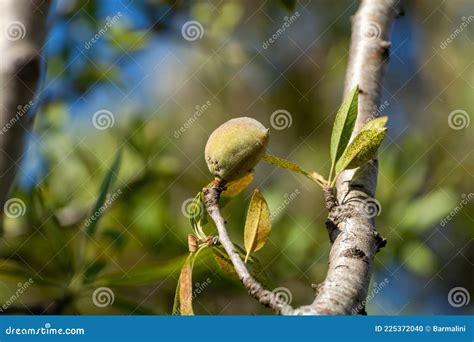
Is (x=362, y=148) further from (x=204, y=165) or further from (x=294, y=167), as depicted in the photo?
(x=204, y=165)

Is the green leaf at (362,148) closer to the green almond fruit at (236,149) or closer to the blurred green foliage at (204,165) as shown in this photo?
the green almond fruit at (236,149)

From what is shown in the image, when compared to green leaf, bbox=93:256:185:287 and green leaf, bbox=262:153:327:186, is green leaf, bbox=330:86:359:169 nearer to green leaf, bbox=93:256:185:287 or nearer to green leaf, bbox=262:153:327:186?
green leaf, bbox=262:153:327:186

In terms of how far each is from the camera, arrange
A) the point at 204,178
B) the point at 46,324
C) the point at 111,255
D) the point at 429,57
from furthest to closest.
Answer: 1. the point at 429,57
2. the point at 204,178
3. the point at 111,255
4. the point at 46,324

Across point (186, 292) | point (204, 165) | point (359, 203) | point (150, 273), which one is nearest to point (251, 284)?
point (186, 292)

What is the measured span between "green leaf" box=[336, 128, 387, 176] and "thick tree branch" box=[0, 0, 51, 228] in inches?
17.6

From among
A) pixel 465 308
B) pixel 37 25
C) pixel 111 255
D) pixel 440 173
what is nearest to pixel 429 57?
pixel 440 173

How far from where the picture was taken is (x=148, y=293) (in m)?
1.36

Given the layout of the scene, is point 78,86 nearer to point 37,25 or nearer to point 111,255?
point 111,255

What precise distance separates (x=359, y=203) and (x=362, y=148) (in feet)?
0.21

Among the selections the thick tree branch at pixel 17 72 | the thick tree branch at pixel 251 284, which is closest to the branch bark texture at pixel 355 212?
the thick tree branch at pixel 251 284

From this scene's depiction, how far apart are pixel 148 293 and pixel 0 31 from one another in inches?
24.0

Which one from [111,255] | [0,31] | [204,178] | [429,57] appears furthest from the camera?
[429,57]

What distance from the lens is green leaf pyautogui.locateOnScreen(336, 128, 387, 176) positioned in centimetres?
77

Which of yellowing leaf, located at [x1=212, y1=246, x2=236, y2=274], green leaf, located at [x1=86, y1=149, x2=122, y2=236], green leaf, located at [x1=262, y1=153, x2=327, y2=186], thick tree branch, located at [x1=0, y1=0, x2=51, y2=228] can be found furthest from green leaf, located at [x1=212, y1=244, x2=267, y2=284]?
green leaf, located at [x1=86, y1=149, x2=122, y2=236]
